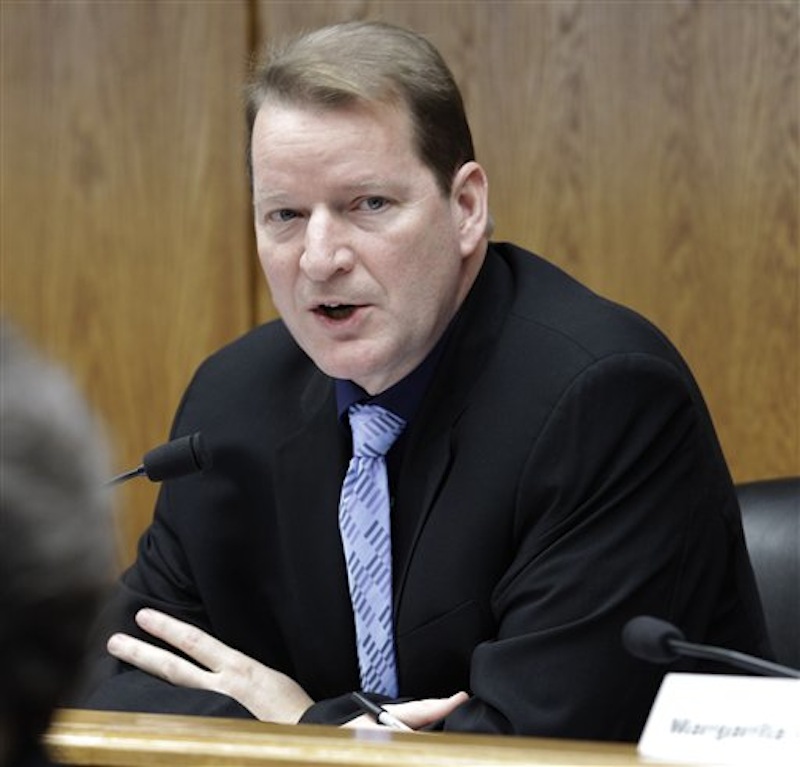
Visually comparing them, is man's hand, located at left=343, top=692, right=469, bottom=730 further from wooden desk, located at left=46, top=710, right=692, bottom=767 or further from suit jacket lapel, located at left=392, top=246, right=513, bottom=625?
wooden desk, located at left=46, top=710, right=692, bottom=767

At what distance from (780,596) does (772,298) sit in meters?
1.25

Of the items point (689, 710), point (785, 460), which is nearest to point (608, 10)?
point (785, 460)

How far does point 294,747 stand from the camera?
1514 millimetres

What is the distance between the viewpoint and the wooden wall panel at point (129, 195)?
147 inches

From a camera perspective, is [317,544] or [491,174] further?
[491,174]

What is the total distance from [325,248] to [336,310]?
0.28 ft

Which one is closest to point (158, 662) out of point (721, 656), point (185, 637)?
point (185, 637)

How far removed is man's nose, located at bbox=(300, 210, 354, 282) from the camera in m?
2.28

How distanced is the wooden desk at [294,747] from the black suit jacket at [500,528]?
52 cm

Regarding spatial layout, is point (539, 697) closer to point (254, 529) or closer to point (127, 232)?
point (254, 529)

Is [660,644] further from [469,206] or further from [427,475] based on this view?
[469,206]

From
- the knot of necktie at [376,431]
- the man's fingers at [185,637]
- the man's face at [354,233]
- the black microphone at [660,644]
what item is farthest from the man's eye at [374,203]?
the black microphone at [660,644]

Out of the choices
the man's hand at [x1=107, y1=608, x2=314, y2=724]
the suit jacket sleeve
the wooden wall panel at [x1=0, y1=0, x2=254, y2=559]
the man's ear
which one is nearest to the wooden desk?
the suit jacket sleeve

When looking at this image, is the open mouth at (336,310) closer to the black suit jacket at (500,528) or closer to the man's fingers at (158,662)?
the black suit jacket at (500,528)
